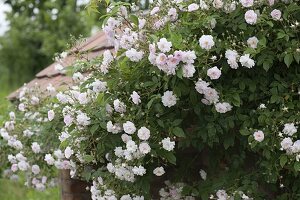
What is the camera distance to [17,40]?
11.8 meters

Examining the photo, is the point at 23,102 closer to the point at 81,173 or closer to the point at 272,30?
the point at 81,173

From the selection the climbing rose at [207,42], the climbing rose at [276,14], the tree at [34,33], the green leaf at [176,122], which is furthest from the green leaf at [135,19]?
the tree at [34,33]

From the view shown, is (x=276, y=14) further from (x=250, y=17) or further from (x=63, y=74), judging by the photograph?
(x=63, y=74)

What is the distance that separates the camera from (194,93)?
2.80 m

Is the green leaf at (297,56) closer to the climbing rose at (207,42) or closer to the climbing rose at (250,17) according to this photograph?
the climbing rose at (250,17)

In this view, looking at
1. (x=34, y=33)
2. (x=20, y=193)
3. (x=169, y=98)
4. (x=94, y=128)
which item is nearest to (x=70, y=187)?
(x=94, y=128)

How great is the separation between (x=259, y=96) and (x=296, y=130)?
0.75 feet

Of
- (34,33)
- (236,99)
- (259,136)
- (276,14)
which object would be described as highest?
(276,14)

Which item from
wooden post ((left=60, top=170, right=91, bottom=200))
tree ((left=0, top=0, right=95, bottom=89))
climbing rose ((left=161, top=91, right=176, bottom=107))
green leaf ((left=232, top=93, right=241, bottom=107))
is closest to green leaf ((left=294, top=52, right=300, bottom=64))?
green leaf ((left=232, top=93, right=241, bottom=107))

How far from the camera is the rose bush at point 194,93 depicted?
8.96 ft

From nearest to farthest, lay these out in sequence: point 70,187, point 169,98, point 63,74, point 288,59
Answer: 1. point 288,59
2. point 169,98
3. point 70,187
4. point 63,74

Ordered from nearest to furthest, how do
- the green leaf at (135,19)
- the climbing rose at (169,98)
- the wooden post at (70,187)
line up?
the climbing rose at (169,98) → the green leaf at (135,19) → the wooden post at (70,187)

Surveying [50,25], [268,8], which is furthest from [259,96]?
[50,25]

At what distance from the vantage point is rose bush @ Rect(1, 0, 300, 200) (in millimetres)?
2730
